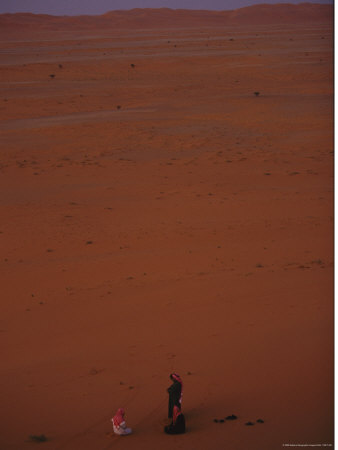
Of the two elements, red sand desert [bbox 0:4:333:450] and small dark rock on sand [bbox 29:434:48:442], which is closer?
small dark rock on sand [bbox 29:434:48:442]

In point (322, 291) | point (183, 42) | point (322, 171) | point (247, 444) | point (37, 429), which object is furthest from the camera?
point (183, 42)

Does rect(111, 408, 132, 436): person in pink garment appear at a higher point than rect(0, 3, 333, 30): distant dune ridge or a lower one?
lower

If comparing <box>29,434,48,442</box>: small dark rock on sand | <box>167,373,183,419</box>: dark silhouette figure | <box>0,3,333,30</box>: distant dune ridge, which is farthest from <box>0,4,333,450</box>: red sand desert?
<box>0,3,333,30</box>: distant dune ridge

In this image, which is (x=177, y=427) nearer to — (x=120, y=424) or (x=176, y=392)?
(x=176, y=392)

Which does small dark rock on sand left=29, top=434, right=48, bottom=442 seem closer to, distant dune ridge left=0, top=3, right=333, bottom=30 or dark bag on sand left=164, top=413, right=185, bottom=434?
dark bag on sand left=164, top=413, right=185, bottom=434

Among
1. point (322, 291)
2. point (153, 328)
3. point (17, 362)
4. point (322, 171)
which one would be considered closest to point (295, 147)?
point (322, 171)

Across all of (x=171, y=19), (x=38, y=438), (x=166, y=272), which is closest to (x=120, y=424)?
(x=38, y=438)

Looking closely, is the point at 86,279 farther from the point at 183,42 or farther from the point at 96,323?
the point at 183,42
